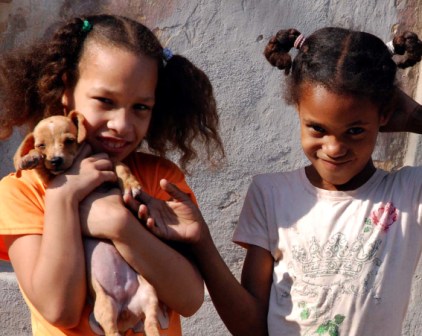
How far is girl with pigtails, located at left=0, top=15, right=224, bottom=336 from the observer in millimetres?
2414

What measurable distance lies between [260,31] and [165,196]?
1423 millimetres

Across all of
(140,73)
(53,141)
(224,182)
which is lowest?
(224,182)

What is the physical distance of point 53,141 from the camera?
8.22 feet

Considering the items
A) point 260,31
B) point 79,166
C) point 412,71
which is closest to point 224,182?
point 260,31

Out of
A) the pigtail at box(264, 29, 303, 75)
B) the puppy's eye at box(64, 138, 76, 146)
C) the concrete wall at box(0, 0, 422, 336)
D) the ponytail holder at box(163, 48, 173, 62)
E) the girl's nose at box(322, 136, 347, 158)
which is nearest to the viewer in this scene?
the puppy's eye at box(64, 138, 76, 146)

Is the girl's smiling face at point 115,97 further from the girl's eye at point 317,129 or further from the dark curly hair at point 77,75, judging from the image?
the girl's eye at point 317,129

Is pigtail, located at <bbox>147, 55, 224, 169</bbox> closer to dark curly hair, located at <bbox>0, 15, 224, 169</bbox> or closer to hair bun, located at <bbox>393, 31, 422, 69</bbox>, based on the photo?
dark curly hair, located at <bbox>0, 15, 224, 169</bbox>

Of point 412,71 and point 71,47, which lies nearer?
point 71,47

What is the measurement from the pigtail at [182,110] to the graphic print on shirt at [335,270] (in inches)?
22.9

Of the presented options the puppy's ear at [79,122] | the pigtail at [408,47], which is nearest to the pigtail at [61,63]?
the puppy's ear at [79,122]

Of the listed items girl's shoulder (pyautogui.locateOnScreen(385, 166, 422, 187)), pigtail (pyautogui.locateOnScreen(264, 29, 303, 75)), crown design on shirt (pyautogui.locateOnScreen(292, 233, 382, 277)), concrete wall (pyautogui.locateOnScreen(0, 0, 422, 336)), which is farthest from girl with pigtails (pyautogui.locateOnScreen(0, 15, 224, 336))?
concrete wall (pyautogui.locateOnScreen(0, 0, 422, 336))

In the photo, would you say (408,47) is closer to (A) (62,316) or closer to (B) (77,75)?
(B) (77,75)

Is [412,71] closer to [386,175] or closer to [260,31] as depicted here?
[260,31]

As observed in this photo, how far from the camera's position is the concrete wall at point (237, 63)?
3871mm
